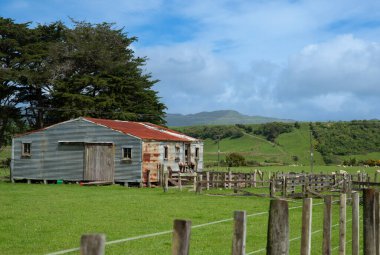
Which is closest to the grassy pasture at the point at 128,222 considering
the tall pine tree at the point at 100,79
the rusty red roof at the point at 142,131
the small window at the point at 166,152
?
the rusty red roof at the point at 142,131

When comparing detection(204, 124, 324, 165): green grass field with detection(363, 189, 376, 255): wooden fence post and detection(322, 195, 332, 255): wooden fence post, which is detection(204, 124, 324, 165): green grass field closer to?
detection(363, 189, 376, 255): wooden fence post

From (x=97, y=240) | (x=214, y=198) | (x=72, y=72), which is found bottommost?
(x=214, y=198)

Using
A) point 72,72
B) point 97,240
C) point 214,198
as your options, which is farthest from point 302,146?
point 97,240

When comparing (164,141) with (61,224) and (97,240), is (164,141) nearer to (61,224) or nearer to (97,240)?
(61,224)

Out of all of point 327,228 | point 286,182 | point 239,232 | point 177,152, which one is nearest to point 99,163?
point 177,152

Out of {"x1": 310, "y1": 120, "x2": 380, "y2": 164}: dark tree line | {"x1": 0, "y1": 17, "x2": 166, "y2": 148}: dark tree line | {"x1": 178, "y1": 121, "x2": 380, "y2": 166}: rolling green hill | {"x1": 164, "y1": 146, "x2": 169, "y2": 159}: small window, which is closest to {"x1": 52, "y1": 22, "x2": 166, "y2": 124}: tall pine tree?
{"x1": 0, "y1": 17, "x2": 166, "y2": 148}: dark tree line

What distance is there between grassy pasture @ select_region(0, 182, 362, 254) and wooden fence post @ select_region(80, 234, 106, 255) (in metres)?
7.34

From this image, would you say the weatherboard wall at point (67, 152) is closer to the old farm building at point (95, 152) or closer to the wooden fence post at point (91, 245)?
the old farm building at point (95, 152)

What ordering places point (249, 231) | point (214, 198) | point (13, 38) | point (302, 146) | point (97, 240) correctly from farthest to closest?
point (302, 146) → point (13, 38) → point (214, 198) → point (249, 231) → point (97, 240)

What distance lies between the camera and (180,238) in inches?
179

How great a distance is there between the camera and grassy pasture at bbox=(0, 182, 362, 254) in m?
13.5

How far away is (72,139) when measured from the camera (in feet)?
136

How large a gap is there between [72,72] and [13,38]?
7017mm

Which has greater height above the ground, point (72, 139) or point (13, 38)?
point (13, 38)
